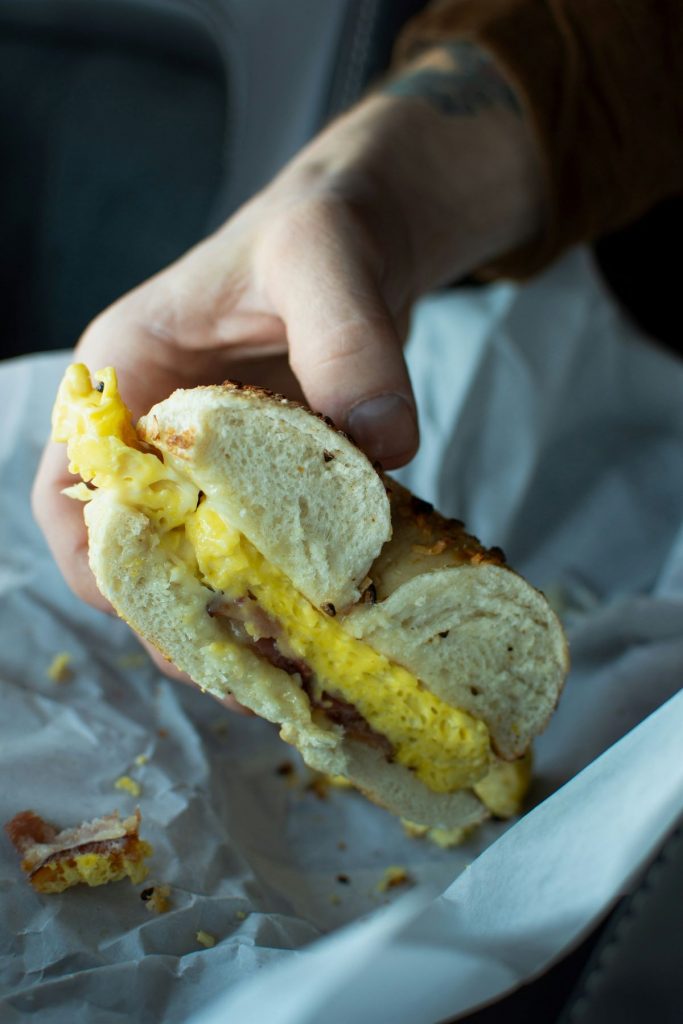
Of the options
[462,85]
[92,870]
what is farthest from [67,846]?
[462,85]

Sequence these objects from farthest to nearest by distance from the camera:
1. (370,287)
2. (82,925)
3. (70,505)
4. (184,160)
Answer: (184,160)
(70,505)
(370,287)
(82,925)

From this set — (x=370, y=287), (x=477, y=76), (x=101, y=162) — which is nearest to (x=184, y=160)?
(x=101, y=162)

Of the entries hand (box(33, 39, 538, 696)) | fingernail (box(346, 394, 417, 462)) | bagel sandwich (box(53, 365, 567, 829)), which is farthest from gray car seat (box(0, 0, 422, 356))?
bagel sandwich (box(53, 365, 567, 829))

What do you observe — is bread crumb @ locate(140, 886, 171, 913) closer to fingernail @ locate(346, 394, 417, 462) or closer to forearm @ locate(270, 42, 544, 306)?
fingernail @ locate(346, 394, 417, 462)

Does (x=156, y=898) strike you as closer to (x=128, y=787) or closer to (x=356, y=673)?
(x=128, y=787)

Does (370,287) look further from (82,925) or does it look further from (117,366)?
(82,925)
